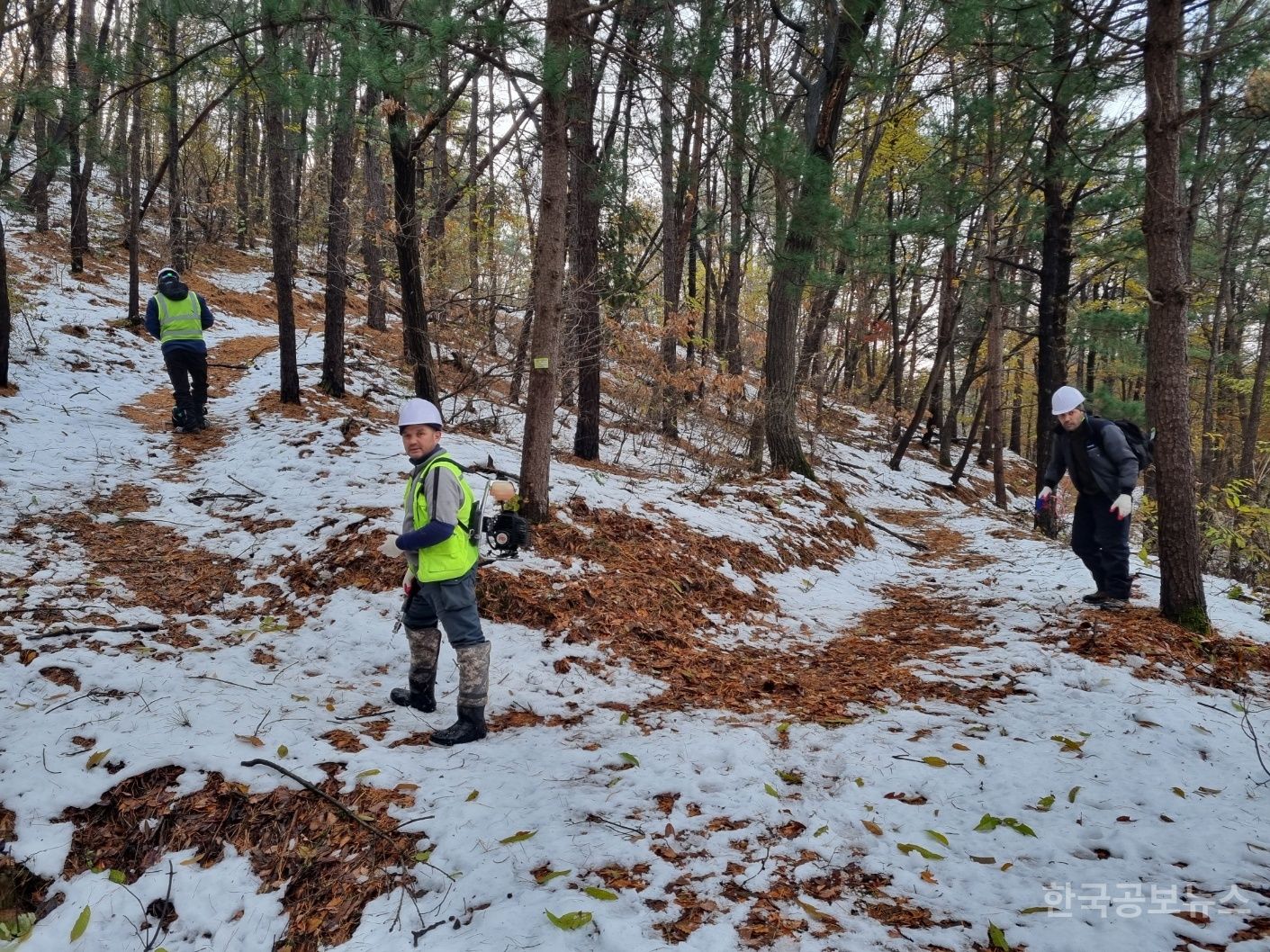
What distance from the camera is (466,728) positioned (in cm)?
381

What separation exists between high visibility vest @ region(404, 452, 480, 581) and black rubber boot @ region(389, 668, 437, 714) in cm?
73

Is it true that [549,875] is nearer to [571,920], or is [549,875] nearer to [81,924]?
[571,920]

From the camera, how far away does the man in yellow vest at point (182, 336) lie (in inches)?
340

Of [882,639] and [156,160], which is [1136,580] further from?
[156,160]

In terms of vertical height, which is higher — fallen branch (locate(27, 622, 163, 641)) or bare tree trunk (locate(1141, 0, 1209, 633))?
bare tree trunk (locate(1141, 0, 1209, 633))

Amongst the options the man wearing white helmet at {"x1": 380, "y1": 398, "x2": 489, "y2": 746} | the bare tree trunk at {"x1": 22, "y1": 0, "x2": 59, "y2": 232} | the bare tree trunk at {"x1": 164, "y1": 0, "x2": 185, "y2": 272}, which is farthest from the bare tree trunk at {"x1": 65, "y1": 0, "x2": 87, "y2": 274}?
the man wearing white helmet at {"x1": 380, "y1": 398, "x2": 489, "y2": 746}

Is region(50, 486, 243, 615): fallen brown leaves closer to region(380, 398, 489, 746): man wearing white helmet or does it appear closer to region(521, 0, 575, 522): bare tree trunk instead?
region(380, 398, 489, 746): man wearing white helmet

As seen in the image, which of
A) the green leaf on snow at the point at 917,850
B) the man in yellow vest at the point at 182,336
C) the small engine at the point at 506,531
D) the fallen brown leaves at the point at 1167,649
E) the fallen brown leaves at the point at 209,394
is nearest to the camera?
the green leaf on snow at the point at 917,850

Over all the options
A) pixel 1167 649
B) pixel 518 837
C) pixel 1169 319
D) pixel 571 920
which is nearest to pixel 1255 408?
pixel 1169 319

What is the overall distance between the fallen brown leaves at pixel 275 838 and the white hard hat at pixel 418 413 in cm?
203

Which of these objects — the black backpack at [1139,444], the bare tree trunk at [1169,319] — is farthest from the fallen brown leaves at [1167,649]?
the black backpack at [1139,444]

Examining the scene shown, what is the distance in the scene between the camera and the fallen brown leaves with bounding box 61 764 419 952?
8.85 ft

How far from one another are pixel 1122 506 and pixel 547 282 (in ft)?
17.9

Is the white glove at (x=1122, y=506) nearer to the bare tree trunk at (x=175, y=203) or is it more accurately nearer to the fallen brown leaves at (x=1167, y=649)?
the fallen brown leaves at (x=1167, y=649)
